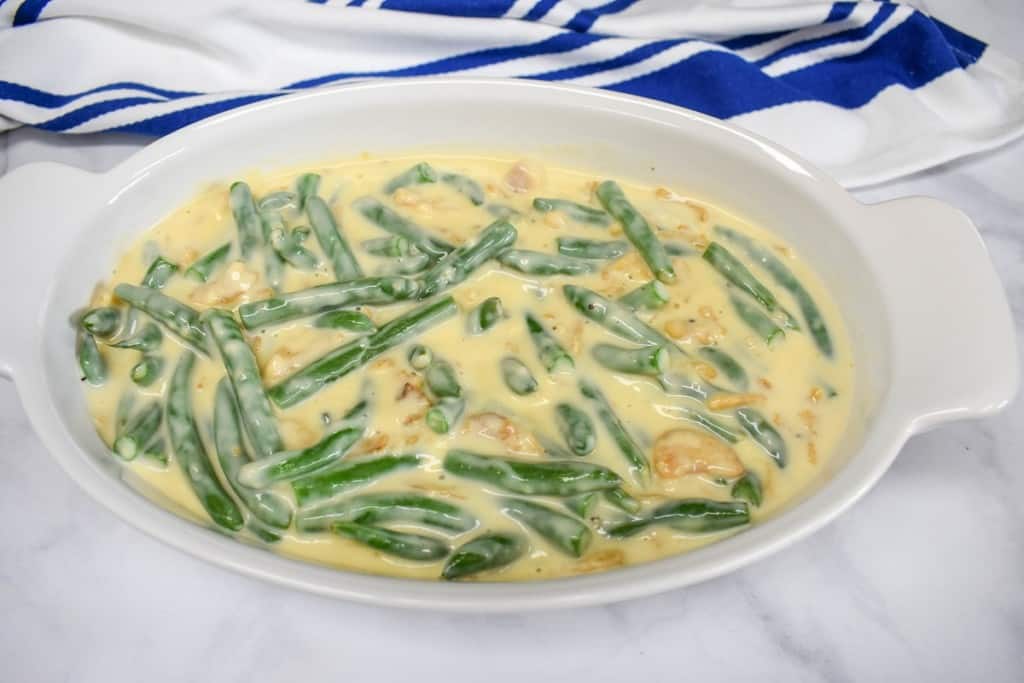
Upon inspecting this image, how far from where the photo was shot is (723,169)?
2.57 meters

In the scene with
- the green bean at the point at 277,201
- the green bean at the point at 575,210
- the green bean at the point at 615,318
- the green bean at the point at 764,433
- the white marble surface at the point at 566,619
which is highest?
the green bean at the point at 575,210

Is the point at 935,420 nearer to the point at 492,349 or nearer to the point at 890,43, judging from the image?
the point at 492,349

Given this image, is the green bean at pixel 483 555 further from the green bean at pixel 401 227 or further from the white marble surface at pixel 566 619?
the green bean at pixel 401 227

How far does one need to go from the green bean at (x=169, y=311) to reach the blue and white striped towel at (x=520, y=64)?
2.56 feet

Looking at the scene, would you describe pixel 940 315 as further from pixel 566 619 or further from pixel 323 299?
pixel 323 299

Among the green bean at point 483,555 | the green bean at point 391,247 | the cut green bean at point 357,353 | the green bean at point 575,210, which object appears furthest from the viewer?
the green bean at point 575,210

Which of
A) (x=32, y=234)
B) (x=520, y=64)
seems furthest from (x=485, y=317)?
(x=520, y=64)

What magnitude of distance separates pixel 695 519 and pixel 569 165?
118 centimetres

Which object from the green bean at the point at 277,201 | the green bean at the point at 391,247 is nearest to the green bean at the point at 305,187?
the green bean at the point at 277,201

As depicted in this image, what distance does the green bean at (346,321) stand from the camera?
2305mm

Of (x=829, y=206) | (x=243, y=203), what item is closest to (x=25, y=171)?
(x=243, y=203)

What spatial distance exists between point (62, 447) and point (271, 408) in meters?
0.43

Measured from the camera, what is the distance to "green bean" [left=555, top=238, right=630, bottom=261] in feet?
8.29

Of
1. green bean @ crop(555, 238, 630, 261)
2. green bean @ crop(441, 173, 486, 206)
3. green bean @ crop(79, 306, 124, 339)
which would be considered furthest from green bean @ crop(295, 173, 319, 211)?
green bean @ crop(555, 238, 630, 261)
